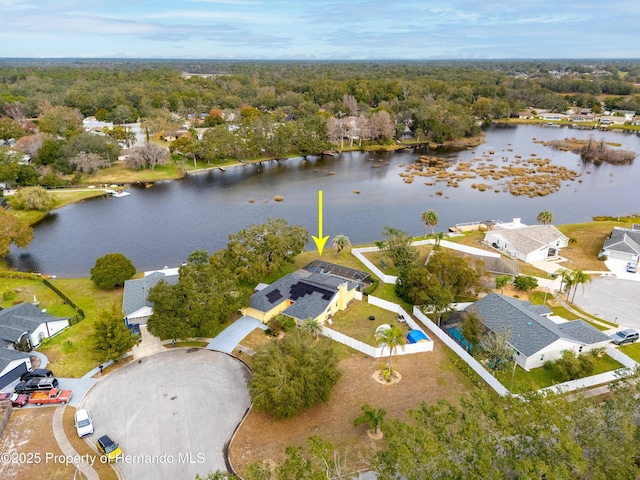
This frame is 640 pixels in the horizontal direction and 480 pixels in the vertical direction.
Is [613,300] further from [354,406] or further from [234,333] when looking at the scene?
[234,333]

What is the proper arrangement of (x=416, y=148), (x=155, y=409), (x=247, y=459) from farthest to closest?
(x=416, y=148), (x=155, y=409), (x=247, y=459)

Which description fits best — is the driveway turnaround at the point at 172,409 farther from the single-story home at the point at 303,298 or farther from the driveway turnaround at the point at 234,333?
the single-story home at the point at 303,298

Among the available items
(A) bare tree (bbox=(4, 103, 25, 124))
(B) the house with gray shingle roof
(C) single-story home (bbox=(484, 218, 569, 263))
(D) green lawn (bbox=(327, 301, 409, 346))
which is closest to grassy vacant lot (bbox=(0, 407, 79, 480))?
(D) green lawn (bbox=(327, 301, 409, 346))

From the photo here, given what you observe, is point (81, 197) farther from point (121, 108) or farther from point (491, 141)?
point (491, 141)

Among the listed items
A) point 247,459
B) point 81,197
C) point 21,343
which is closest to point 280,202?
point 81,197

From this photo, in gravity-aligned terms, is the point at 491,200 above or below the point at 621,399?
below

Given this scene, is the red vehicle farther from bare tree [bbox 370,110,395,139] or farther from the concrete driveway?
bare tree [bbox 370,110,395,139]

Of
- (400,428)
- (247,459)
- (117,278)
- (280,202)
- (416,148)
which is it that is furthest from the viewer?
(416,148)
